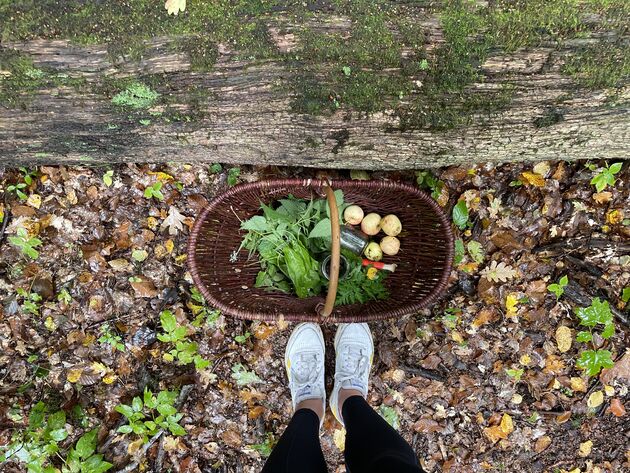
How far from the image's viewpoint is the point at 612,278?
2.99 meters

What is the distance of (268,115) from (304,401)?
6.27 ft

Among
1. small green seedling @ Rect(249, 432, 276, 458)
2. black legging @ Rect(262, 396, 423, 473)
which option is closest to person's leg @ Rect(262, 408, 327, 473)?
black legging @ Rect(262, 396, 423, 473)

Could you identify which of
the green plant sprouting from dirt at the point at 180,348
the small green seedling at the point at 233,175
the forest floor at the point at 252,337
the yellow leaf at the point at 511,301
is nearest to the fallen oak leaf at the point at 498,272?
the forest floor at the point at 252,337

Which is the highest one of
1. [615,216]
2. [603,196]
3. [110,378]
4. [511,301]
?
[603,196]

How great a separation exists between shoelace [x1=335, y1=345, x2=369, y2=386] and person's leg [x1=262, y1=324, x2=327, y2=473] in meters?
0.16

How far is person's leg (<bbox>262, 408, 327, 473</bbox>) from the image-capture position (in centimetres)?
220

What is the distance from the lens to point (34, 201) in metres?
3.13

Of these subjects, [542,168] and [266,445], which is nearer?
[542,168]

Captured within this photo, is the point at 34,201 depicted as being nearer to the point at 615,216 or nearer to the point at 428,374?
the point at 428,374

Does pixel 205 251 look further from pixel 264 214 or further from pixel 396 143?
pixel 396 143

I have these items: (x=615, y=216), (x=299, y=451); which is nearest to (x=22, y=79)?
(x=299, y=451)

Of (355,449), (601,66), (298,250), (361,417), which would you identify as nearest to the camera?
(601,66)

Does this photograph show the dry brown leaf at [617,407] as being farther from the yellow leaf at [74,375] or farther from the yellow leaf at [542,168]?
the yellow leaf at [74,375]

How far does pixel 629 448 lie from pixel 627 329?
0.90m
